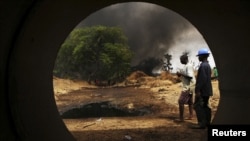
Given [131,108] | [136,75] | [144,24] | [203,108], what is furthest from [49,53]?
[144,24]

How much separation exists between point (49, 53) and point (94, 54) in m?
17.2

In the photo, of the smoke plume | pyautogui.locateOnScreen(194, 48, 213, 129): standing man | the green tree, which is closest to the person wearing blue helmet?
pyautogui.locateOnScreen(194, 48, 213, 129): standing man

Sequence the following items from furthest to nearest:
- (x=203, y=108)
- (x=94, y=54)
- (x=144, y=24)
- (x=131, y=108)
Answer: (x=144, y=24) → (x=94, y=54) → (x=131, y=108) → (x=203, y=108)

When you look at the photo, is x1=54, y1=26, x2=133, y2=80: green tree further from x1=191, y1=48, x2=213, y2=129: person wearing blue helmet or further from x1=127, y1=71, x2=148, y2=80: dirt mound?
x1=191, y1=48, x2=213, y2=129: person wearing blue helmet

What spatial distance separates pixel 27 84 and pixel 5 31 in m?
0.94

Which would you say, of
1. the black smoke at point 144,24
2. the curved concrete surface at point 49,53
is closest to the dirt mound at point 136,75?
the black smoke at point 144,24

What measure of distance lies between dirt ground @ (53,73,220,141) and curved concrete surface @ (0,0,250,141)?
1367 mm

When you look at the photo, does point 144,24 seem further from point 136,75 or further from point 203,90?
point 203,90

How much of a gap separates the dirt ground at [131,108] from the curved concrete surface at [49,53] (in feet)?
4.48

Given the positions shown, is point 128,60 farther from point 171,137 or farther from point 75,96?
point 171,137

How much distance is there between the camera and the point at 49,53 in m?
4.64

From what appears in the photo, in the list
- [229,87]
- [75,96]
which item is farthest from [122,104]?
[229,87]

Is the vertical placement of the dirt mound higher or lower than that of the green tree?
lower

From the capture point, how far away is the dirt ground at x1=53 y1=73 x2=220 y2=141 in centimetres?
681
